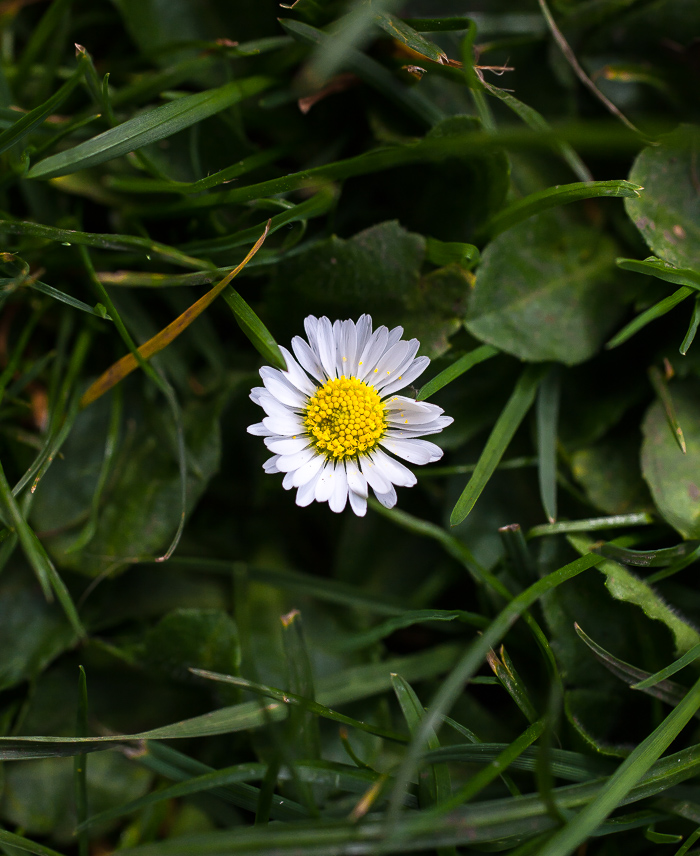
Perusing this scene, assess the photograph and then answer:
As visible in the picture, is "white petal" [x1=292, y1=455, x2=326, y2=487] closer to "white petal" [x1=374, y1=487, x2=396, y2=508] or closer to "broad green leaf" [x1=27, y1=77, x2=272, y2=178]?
"white petal" [x1=374, y1=487, x2=396, y2=508]

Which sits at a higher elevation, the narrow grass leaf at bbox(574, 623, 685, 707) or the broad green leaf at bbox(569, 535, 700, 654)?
the broad green leaf at bbox(569, 535, 700, 654)

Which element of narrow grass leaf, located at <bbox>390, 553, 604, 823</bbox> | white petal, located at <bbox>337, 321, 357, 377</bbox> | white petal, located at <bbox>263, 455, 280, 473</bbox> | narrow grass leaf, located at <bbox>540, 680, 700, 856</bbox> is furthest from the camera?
white petal, located at <bbox>337, 321, 357, 377</bbox>

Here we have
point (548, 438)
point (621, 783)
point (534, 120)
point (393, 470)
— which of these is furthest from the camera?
point (548, 438)

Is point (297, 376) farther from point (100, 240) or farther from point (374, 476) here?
point (100, 240)

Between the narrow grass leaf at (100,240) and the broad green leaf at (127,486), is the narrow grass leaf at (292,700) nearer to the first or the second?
the broad green leaf at (127,486)

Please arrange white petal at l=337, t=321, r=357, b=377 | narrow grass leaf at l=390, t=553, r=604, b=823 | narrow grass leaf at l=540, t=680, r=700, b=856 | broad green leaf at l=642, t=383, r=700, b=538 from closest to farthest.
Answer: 1. narrow grass leaf at l=390, t=553, r=604, b=823
2. narrow grass leaf at l=540, t=680, r=700, b=856
3. white petal at l=337, t=321, r=357, b=377
4. broad green leaf at l=642, t=383, r=700, b=538

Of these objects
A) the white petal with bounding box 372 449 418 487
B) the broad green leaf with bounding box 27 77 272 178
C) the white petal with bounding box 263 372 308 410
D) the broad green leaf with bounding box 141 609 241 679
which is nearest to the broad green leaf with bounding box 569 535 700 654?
the white petal with bounding box 372 449 418 487

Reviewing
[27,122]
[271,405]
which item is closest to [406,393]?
[271,405]

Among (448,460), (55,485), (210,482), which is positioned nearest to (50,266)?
(55,485)
